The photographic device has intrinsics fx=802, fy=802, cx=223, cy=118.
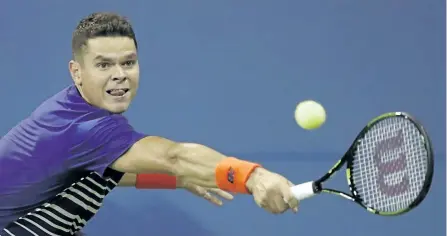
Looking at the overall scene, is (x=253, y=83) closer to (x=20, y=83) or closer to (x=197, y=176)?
(x=20, y=83)

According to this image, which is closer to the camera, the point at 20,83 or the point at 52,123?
the point at 52,123

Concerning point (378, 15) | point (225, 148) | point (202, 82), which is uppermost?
point (378, 15)

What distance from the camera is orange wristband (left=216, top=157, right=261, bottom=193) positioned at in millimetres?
1309

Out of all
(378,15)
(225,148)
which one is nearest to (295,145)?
(225,148)

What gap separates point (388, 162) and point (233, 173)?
0.30m

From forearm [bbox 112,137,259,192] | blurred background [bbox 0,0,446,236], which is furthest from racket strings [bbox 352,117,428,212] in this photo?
blurred background [bbox 0,0,446,236]

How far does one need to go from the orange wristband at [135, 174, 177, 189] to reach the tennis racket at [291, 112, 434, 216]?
637 mm

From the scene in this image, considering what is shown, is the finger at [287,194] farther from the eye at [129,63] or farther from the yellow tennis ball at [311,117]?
the yellow tennis ball at [311,117]

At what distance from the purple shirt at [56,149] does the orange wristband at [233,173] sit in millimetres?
182

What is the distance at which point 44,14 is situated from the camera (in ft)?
7.50

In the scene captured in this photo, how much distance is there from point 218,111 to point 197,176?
90 cm

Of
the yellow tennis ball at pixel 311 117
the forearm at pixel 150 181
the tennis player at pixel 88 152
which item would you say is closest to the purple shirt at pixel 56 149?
the tennis player at pixel 88 152

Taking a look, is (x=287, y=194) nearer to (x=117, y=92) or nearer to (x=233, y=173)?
(x=233, y=173)

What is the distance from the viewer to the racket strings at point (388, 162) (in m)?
1.40
